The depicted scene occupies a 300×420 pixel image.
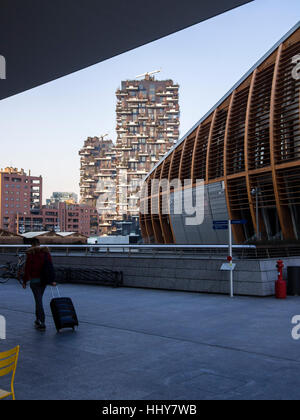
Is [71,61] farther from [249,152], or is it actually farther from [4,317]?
[249,152]

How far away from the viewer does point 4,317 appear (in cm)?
1171

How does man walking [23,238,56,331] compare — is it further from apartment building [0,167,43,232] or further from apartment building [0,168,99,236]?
apartment building [0,167,43,232]

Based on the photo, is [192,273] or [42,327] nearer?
[42,327]

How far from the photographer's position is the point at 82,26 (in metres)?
4.13

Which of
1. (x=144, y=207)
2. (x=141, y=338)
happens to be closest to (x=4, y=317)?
(x=141, y=338)

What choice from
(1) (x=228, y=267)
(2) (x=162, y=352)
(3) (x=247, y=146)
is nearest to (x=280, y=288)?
(1) (x=228, y=267)

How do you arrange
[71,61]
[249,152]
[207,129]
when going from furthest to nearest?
[207,129] < [249,152] < [71,61]

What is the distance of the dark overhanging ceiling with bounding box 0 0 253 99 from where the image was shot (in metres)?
3.74

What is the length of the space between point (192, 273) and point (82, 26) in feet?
43.2

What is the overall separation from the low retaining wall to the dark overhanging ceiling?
448 inches

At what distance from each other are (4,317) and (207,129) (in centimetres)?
3542

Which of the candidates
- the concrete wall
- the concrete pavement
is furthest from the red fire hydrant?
the concrete wall

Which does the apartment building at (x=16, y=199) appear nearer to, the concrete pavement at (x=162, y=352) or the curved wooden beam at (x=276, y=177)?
the curved wooden beam at (x=276, y=177)

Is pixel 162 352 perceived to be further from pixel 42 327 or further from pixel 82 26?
pixel 82 26
